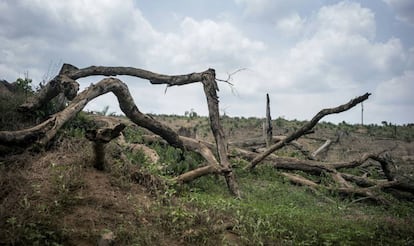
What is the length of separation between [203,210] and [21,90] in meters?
7.08

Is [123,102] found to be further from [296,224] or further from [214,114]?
[296,224]

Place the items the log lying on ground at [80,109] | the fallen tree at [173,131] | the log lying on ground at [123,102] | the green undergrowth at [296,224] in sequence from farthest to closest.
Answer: the log lying on ground at [123,102], the fallen tree at [173,131], the log lying on ground at [80,109], the green undergrowth at [296,224]

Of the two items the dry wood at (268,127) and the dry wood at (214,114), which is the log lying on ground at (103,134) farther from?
the dry wood at (268,127)

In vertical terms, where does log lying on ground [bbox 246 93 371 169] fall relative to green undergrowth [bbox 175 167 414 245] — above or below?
above

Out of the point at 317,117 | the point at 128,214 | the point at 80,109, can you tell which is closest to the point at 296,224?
the point at 128,214

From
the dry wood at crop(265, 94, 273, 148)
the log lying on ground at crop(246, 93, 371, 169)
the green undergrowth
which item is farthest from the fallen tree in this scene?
the dry wood at crop(265, 94, 273, 148)

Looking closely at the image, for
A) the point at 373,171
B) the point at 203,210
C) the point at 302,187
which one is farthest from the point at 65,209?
the point at 373,171

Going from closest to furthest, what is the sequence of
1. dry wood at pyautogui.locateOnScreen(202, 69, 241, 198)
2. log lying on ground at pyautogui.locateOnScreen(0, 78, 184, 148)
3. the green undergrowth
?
the green undergrowth → log lying on ground at pyautogui.locateOnScreen(0, 78, 184, 148) → dry wood at pyautogui.locateOnScreen(202, 69, 241, 198)

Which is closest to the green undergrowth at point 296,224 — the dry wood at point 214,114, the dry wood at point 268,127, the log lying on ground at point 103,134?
the dry wood at point 214,114

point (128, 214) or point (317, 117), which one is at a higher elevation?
point (317, 117)

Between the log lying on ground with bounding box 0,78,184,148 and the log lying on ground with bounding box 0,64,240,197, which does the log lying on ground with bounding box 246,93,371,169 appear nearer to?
the log lying on ground with bounding box 0,64,240,197

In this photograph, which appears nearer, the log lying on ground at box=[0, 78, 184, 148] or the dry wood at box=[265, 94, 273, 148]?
the log lying on ground at box=[0, 78, 184, 148]

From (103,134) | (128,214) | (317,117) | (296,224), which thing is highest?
(317,117)

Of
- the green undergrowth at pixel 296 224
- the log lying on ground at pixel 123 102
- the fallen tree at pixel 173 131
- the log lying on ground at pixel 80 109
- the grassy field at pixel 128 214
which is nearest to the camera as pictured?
the grassy field at pixel 128 214
